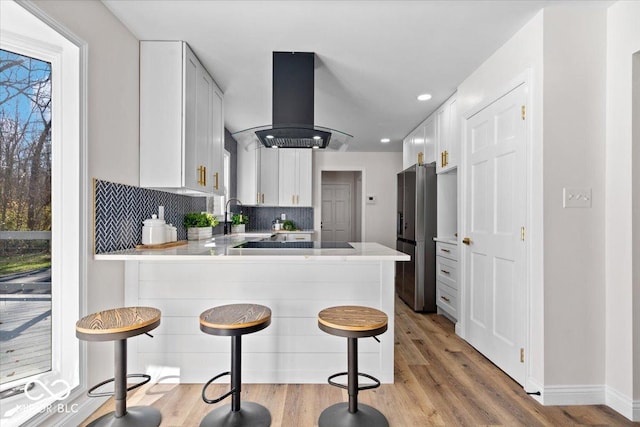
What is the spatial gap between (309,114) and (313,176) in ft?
13.0

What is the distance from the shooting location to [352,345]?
5.92ft

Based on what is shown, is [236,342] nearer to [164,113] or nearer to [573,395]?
[164,113]

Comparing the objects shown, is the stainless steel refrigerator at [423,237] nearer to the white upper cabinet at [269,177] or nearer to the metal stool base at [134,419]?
the white upper cabinet at [269,177]

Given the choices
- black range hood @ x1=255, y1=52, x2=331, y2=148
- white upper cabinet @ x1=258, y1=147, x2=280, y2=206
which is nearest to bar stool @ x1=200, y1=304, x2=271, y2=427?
black range hood @ x1=255, y1=52, x2=331, y2=148

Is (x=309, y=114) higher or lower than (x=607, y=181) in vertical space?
higher

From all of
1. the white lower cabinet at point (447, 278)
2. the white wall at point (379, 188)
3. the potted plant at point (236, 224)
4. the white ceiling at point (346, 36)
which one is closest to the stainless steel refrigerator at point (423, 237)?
the white lower cabinet at point (447, 278)

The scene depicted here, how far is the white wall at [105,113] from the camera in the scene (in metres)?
1.98

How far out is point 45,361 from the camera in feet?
6.15

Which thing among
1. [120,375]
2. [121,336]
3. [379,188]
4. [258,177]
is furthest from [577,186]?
[379,188]

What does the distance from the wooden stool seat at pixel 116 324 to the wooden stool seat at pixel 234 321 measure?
26cm

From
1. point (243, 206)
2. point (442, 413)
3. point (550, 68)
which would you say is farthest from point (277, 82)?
point (243, 206)

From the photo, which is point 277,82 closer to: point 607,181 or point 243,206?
point 607,181

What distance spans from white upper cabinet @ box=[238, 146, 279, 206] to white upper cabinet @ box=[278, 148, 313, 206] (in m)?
0.10

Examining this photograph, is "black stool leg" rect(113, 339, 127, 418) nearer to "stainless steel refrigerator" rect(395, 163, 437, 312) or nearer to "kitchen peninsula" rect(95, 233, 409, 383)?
"kitchen peninsula" rect(95, 233, 409, 383)
